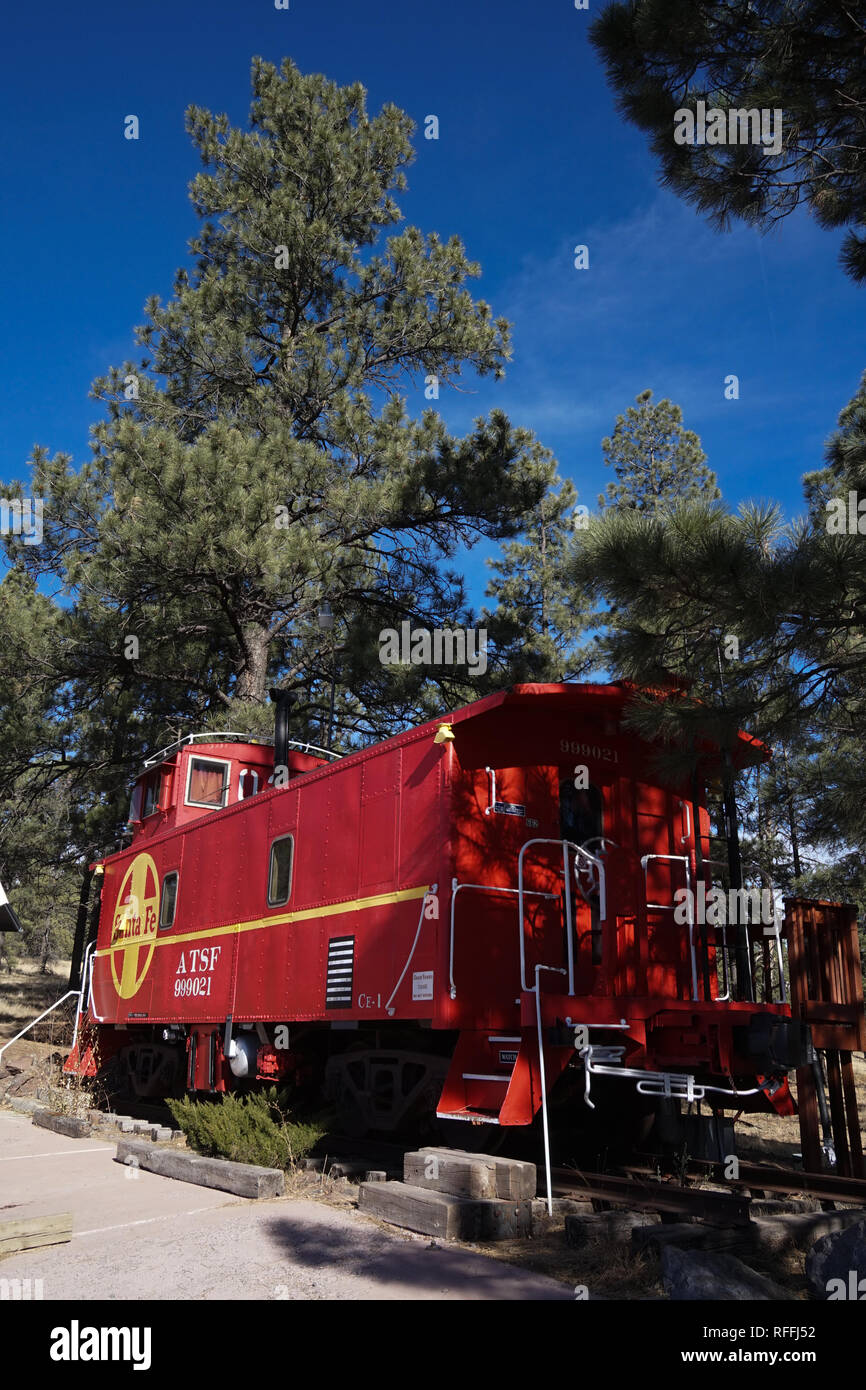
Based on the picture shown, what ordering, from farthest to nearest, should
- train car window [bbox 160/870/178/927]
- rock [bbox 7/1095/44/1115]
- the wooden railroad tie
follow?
rock [bbox 7/1095/44/1115], train car window [bbox 160/870/178/927], the wooden railroad tie

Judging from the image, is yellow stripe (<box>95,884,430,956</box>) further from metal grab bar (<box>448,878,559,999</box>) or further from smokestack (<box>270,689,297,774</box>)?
smokestack (<box>270,689,297,774</box>)

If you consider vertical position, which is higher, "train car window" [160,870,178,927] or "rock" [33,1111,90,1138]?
"train car window" [160,870,178,927]

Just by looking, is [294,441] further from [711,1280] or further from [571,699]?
[711,1280]

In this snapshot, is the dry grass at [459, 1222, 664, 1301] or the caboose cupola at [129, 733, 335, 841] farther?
the caboose cupola at [129, 733, 335, 841]

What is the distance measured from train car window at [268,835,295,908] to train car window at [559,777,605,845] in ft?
8.96

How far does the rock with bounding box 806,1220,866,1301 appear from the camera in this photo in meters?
4.58

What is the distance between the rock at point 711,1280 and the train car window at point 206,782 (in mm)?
8855

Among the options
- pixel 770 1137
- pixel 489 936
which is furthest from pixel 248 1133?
pixel 770 1137

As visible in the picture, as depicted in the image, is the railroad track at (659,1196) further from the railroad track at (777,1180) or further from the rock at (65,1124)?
the rock at (65,1124)

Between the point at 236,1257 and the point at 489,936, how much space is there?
299 cm

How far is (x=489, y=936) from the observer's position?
306 inches

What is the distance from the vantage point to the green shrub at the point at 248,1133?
8.20 m

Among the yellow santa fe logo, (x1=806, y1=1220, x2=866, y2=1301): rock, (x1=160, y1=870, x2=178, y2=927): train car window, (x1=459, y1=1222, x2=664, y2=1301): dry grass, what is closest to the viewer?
(x1=806, y1=1220, x2=866, y2=1301): rock

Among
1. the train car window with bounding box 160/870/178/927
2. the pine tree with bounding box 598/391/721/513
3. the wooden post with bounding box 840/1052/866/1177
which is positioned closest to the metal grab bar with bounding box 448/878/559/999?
the wooden post with bounding box 840/1052/866/1177
